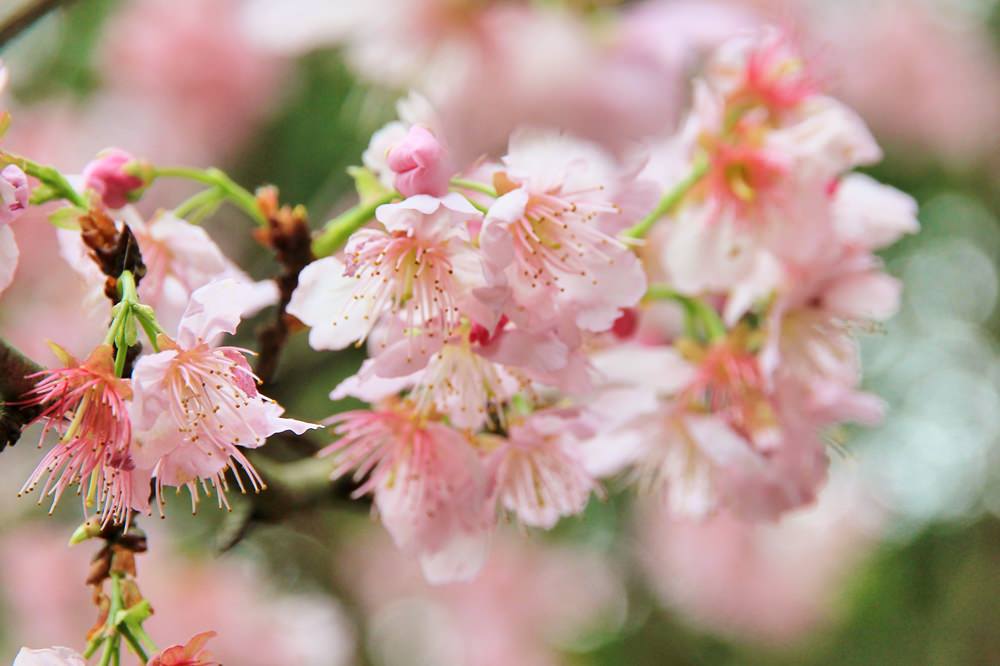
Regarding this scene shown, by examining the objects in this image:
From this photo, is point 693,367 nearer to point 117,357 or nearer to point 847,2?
point 117,357

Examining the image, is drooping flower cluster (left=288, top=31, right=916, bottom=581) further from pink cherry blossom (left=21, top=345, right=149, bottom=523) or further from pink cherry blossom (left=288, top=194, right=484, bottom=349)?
pink cherry blossom (left=21, top=345, right=149, bottom=523)

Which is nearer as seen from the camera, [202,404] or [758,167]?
[202,404]

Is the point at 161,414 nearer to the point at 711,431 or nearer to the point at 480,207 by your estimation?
the point at 480,207

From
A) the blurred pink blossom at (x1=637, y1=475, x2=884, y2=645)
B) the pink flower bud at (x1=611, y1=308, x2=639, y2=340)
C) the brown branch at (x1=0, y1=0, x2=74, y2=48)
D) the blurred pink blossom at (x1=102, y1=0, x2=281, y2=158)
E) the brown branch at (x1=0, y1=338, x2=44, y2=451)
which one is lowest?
the blurred pink blossom at (x1=637, y1=475, x2=884, y2=645)

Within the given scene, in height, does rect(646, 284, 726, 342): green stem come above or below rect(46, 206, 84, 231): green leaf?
below

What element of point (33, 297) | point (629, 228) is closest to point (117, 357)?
point (629, 228)

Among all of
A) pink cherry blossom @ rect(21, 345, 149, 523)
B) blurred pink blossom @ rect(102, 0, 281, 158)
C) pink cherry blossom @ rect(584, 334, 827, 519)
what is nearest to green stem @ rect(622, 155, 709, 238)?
pink cherry blossom @ rect(584, 334, 827, 519)

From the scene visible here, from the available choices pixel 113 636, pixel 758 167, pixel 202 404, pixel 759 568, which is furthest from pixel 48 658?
pixel 759 568

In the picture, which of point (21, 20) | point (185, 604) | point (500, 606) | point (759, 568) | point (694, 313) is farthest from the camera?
point (759, 568)
